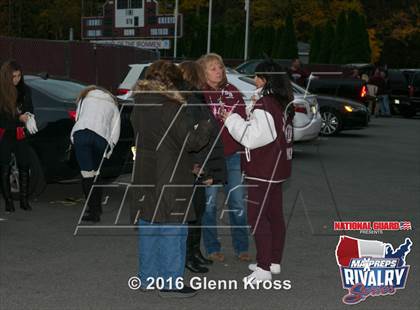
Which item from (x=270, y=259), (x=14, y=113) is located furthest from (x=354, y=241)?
(x=14, y=113)

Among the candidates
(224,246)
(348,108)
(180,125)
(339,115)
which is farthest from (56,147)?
(348,108)

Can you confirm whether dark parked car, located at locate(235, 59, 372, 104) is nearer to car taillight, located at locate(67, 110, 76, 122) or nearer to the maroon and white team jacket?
car taillight, located at locate(67, 110, 76, 122)

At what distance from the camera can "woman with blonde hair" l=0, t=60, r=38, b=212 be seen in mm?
9727

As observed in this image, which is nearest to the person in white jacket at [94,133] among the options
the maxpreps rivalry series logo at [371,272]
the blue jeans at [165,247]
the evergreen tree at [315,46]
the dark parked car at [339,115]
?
the blue jeans at [165,247]

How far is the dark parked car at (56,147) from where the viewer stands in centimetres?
1037

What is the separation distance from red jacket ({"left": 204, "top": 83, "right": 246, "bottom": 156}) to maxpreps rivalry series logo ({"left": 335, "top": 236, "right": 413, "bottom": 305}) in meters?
1.35

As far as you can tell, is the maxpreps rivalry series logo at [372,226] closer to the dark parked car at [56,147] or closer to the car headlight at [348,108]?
the dark parked car at [56,147]

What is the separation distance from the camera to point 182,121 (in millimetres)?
5941

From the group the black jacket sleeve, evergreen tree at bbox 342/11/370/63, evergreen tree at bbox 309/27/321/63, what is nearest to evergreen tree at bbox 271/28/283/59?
evergreen tree at bbox 309/27/321/63

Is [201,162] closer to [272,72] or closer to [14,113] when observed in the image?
[272,72]

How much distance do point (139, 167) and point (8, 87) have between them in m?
4.13

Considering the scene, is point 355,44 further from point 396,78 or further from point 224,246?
point 224,246

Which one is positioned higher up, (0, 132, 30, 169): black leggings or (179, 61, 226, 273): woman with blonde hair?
(179, 61, 226, 273): woman with blonde hair

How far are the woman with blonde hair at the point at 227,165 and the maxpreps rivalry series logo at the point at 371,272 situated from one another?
3.12ft
